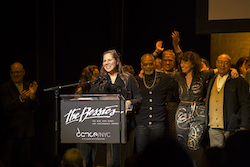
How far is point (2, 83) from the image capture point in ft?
19.6

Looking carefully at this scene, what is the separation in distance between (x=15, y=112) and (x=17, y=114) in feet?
0.15

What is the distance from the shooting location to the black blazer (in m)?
5.53

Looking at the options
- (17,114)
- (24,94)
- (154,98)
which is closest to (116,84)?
(154,98)

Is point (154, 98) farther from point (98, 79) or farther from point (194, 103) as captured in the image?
point (98, 79)

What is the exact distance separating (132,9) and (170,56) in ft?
6.82

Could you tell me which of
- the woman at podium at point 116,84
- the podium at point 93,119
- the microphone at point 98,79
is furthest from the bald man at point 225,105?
the microphone at point 98,79

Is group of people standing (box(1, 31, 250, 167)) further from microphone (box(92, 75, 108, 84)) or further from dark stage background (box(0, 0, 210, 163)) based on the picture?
dark stage background (box(0, 0, 210, 163))

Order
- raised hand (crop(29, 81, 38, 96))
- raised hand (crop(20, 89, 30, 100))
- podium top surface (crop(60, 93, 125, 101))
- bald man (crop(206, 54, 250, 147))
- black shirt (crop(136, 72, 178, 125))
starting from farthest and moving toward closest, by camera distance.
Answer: raised hand (crop(29, 81, 38, 96)) < raised hand (crop(20, 89, 30, 100)) < black shirt (crop(136, 72, 178, 125)) < bald man (crop(206, 54, 250, 147)) < podium top surface (crop(60, 93, 125, 101))

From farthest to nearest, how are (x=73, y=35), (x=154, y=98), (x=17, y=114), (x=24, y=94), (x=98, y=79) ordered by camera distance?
(x=73, y=35), (x=17, y=114), (x=24, y=94), (x=154, y=98), (x=98, y=79)

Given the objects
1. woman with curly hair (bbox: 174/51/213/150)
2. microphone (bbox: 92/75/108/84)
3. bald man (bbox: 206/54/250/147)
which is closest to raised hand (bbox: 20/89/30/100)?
microphone (bbox: 92/75/108/84)

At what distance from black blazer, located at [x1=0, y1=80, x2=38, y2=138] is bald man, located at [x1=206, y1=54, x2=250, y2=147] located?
8.86 ft

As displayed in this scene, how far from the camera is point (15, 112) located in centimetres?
560

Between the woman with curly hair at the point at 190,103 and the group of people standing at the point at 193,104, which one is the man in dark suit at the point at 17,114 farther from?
the woman with curly hair at the point at 190,103

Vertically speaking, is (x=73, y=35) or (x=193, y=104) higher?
(x=73, y=35)
